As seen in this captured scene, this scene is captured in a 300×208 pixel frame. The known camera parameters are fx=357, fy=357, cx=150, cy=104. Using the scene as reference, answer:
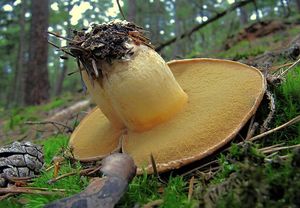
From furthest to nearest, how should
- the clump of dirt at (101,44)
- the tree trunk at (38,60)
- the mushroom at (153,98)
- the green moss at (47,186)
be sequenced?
the tree trunk at (38,60)
the clump of dirt at (101,44)
the mushroom at (153,98)
the green moss at (47,186)

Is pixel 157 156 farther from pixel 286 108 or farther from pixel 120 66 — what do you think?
pixel 286 108

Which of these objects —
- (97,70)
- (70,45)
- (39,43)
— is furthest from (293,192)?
(39,43)

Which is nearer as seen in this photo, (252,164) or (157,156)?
(252,164)

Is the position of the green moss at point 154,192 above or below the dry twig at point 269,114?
below

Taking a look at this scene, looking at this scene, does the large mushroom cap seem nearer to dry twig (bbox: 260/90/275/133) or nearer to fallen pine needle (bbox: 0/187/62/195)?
dry twig (bbox: 260/90/275/133)

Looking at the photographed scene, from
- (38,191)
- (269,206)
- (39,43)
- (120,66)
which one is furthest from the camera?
(39,43)

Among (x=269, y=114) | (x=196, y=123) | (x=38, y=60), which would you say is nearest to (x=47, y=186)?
(x=196, y=123)

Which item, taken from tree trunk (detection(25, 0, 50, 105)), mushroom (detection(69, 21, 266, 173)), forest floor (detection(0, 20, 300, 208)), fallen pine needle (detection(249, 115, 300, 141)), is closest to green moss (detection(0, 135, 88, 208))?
forest floor (detection(0, 20, 300, 208))

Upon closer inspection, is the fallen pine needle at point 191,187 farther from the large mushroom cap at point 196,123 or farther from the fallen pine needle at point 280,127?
the fallen pine needle at point 280,127

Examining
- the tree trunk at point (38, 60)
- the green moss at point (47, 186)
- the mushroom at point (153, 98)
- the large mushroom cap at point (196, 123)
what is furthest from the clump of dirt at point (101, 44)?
the tree trunk at point (38, 60)
